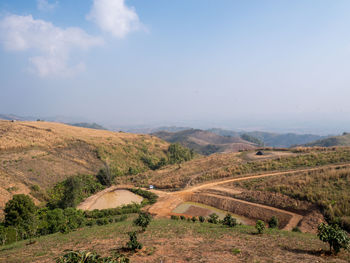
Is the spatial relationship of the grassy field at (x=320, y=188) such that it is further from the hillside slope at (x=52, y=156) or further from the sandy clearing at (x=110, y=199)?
the hillside slope at (x=52, y=156)

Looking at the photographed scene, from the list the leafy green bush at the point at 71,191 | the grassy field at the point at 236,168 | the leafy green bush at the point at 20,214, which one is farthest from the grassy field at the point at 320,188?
the leafy green bush at the point at 20,214


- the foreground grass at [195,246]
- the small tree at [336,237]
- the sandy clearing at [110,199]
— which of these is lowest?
the sandy clearing at [110,199]

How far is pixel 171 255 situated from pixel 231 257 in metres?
3.38

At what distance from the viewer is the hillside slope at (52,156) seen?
36.9 m

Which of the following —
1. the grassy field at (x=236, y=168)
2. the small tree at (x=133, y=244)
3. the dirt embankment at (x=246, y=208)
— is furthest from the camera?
the grassy field at (x=236, y=168)

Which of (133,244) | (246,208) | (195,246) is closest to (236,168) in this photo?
(246,208)

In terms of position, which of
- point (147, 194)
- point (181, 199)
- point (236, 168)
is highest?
point (236, 168)

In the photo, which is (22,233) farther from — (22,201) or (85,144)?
(85,144)

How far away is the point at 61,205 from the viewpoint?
31.6 m

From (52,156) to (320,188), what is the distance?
5223 centimetres

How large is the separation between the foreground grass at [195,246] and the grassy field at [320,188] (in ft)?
28.0

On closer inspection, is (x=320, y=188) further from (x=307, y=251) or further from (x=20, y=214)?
(x=20, y=214)

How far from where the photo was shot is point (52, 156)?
48.2 meters

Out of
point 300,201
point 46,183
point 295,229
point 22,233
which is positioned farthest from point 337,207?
point 46,183
